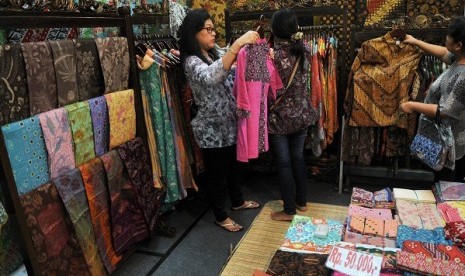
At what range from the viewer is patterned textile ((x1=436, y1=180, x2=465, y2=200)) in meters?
1.74

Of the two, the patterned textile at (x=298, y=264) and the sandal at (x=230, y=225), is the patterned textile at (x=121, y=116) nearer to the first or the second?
the sandal at (x=230, y=225)

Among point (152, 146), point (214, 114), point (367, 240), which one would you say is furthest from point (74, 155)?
point (367, 240)

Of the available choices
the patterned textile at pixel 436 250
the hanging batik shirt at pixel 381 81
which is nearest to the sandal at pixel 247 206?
the hanging batik shirt at pixel 381 81

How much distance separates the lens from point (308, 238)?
5.29 feet

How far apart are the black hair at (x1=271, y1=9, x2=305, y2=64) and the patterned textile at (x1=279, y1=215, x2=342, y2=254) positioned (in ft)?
3.67

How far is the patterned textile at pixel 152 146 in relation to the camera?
2.47 meters

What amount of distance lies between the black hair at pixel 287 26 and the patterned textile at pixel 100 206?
4.32 ft

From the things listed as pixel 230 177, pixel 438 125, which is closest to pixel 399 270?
pixel 438 125

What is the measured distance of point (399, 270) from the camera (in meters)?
1.27

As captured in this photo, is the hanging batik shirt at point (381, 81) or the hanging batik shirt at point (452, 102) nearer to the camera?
the hanging batik shirt at point (452, 102)

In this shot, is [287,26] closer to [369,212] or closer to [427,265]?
[369,212]

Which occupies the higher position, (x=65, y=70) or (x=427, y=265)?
→ (x=65, y=70)

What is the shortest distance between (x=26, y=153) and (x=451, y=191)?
197 cm

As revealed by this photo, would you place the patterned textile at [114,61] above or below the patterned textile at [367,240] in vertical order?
above
